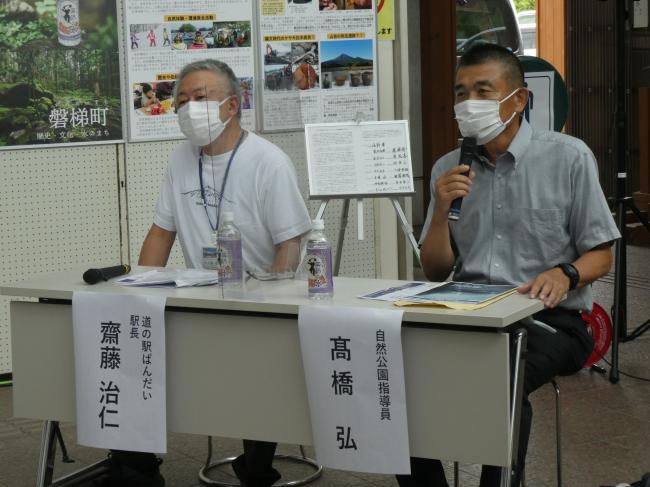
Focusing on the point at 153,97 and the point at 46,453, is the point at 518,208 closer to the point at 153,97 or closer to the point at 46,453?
the point at 46,453

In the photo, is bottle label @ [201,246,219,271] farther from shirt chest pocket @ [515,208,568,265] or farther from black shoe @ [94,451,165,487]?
shirt chest pocket @ [515,208,568,265]

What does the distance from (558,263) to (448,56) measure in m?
6.06

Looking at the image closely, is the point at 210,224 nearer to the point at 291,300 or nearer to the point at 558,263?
the point at 291,300

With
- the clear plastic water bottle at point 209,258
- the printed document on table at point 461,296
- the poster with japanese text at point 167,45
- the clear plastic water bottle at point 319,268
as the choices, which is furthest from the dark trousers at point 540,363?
the poster with japanese text at point 167,45

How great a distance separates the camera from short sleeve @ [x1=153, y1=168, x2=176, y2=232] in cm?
450

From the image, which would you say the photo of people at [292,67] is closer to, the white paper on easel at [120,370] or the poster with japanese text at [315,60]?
the poster with japanese text at [315,60]

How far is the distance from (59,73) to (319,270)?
2780 mm

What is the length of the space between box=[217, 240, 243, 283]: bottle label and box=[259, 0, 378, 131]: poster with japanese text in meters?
2.57

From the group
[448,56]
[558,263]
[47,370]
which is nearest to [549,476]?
[558,263]

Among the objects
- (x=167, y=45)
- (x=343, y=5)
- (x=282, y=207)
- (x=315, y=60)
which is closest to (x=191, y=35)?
(x=167, y=45)

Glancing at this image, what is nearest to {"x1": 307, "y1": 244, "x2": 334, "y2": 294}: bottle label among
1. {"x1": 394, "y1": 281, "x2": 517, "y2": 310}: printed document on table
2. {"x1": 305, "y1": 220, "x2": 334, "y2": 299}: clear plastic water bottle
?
{"x1": 305, "y1": 220, "x2": 334, "y2": 299}: clear plastic water bottle

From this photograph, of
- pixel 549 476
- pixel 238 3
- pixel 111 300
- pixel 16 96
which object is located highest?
pixel 238 3

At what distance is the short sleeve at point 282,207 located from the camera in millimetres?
4324

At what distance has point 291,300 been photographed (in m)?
3.48
